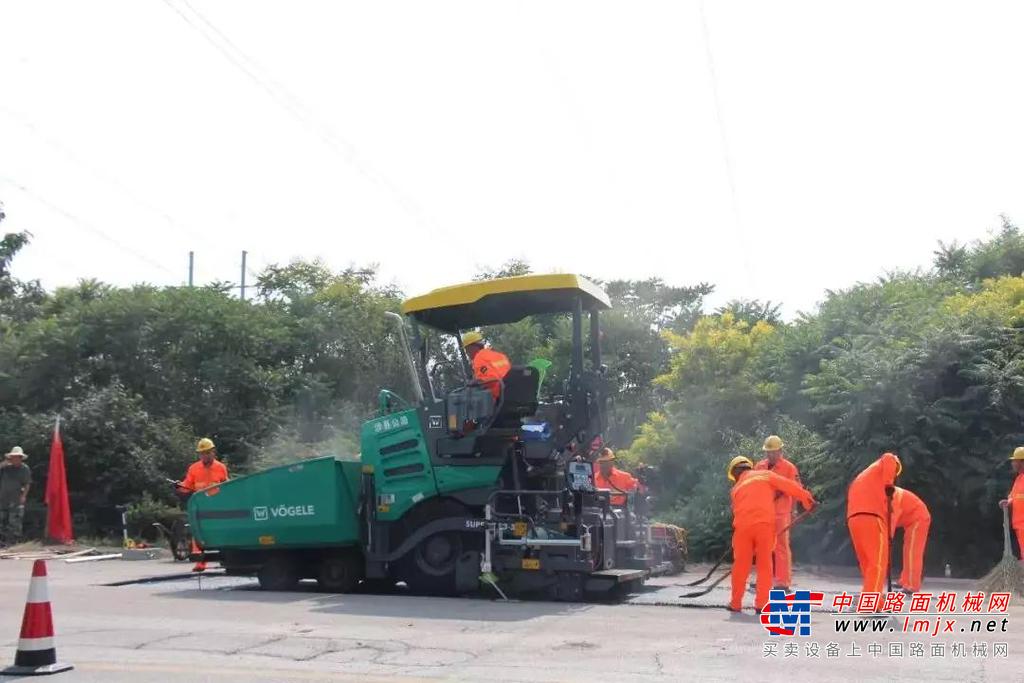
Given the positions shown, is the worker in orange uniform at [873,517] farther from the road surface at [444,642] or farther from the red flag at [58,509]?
the red flag at [58,509]

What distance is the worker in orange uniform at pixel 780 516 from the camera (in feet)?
38.0

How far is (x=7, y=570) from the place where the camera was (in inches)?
596

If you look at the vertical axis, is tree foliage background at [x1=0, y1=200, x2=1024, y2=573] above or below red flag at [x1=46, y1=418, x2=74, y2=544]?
above

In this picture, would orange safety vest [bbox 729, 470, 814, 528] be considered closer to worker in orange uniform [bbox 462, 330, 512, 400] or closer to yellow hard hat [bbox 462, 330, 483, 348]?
worker in orange uniform [bbox 462, 330, 512, 400]

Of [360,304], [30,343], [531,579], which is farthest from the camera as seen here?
[360,304]

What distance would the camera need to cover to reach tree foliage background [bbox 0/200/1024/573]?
47.7 feet

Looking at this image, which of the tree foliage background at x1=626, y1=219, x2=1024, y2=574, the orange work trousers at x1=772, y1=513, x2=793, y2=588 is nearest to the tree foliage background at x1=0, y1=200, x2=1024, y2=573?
Answer: the tree foliage background at x1=626, y1=219, x2=1024, y2=574

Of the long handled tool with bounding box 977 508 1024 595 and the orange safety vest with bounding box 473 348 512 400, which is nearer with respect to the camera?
the long handled tool with bounding box 977 508 1024 595

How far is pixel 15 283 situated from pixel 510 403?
88.3 ft

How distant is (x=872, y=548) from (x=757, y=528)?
41.5 inches

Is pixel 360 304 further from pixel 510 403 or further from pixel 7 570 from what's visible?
pixel 510 403

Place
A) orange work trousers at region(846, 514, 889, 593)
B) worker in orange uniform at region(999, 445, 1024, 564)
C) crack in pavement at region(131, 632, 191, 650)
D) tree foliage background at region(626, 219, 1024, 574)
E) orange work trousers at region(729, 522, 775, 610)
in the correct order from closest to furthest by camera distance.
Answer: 1. crack in pavement at region(131, 632, 191, 650)
2. orange work trousers at region(846, 514, 889, 593)
3. orange work trousers at region(729, 522, 775, 610)
4. worker in orange uniform at region(999, 445, 1024, 564)
5. tree foliage background at region(626, 219, 1024, 574)

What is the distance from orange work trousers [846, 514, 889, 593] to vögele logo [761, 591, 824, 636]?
1.82ft

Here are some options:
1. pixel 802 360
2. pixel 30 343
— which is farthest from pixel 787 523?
pixel 30 343
